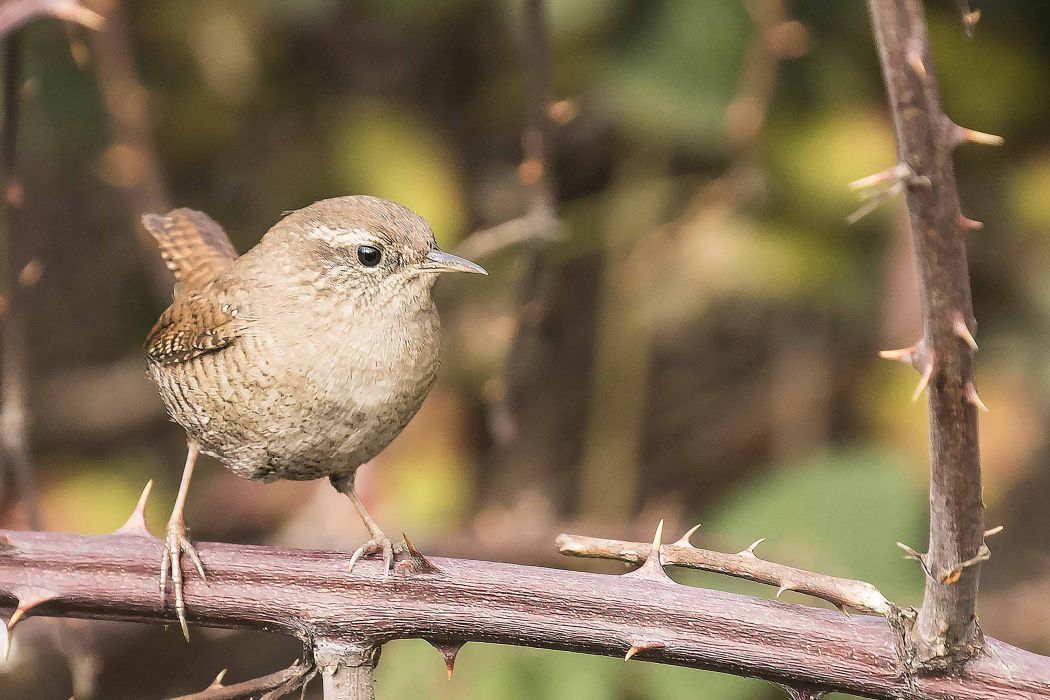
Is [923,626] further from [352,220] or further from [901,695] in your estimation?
[352,220]

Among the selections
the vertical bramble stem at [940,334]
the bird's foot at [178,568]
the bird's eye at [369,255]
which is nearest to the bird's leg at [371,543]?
the bird's foot at [178,568]

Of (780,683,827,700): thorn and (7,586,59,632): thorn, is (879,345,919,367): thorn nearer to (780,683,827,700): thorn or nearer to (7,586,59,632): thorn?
(780,683,827,700): thorn

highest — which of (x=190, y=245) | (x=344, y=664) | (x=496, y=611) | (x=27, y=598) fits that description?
(x=190, y=245)

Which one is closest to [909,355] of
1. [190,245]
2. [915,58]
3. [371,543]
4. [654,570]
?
[915,58]

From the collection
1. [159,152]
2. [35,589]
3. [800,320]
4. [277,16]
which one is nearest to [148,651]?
[159,152]

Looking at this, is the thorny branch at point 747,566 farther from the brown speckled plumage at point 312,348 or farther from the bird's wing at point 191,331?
the bird's wing at point 191,331

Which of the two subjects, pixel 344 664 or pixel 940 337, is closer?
pixel 940 337

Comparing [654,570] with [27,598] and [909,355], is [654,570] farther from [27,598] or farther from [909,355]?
[27,598]
